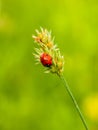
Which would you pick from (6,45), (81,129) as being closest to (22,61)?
(6,45)

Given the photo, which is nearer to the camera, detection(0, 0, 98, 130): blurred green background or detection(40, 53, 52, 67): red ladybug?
detection(40, 53, 52, 67): red ladybug

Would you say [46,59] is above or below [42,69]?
above

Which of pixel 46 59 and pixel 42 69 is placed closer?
pixel 46 59

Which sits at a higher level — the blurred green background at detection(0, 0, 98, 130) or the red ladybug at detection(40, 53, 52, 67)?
the red ladybug at detection(40, 53, 52, 67)

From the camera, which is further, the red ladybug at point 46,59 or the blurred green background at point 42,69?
the blurred green background at point 42,69

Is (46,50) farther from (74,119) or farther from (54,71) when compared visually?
(74,119)
